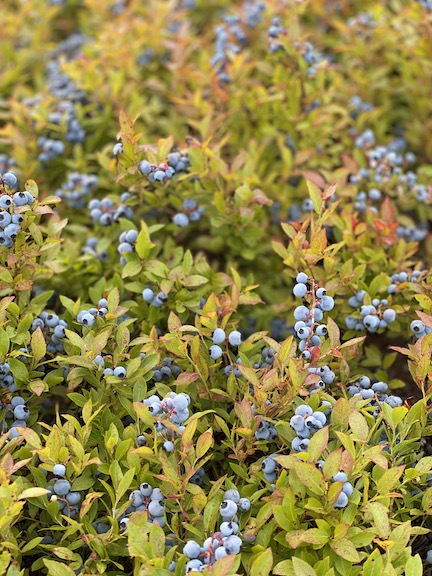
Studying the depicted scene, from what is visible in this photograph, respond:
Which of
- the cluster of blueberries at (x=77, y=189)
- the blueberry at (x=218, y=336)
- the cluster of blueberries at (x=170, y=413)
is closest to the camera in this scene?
the cluster of blueberries at (x=170, y=413)

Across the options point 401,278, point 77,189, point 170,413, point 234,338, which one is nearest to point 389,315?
point 401,278

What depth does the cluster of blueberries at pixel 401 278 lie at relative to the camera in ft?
7.41

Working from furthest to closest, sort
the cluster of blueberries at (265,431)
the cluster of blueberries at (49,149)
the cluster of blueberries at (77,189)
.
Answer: the cluster of blueberries at (49,149), the cluster of blueberries at (77,189), the cluster of blueberries at (265,431)

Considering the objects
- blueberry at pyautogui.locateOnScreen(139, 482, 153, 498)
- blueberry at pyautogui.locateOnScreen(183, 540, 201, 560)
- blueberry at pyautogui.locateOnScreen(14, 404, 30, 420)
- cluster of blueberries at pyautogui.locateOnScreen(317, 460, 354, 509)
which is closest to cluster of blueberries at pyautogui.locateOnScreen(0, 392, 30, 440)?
blueberry at pyautogui.locateOnScreen(14, 404, 30, 420)

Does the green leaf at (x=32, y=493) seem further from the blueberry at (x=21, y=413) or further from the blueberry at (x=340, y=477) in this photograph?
the blueberry at (x=340, y=477)

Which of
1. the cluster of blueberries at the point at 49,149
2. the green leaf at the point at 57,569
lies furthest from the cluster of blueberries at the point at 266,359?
the cluster of blueberries at the point at 49,149

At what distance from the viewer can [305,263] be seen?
211 centimetres

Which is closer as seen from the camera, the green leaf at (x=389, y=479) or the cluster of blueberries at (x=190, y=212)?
the green leaf at (x=389, y=479)

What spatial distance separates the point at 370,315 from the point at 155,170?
88 cm

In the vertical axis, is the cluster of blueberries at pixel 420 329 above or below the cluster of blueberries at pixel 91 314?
below

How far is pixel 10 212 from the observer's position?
2.00m

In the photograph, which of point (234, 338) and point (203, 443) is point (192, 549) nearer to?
point (203, 443)

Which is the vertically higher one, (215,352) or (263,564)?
(215,352)

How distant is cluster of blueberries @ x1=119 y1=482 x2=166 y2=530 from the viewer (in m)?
1.71
